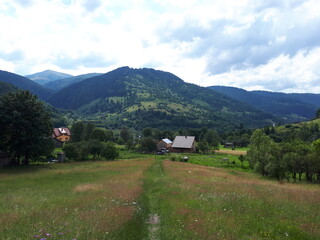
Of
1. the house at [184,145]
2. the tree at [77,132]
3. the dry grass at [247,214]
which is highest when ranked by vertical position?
the dry grass at [247,214]

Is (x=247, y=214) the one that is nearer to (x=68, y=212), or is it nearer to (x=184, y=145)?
(x=68, y=212)

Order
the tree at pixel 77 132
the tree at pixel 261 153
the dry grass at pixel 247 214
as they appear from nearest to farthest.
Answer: the dry grass at pixel 247 214 < the tree at pixel 261 153 < the tree at pixel 77 132

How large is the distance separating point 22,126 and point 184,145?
8410 cm

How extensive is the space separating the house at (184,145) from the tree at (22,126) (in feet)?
255

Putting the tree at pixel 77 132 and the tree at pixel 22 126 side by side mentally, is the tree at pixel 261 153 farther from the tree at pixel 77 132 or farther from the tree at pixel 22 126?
the tree at pixel 77 132

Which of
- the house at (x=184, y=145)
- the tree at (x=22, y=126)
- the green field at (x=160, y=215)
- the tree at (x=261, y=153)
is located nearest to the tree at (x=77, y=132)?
the house at (x=184, y=145)

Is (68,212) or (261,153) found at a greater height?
(261,153)

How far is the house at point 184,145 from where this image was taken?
117m

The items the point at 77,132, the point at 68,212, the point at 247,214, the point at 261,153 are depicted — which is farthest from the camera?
the point at 77,132

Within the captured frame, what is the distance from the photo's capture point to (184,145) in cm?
11769

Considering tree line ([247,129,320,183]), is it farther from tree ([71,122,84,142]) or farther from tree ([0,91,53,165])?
tree ([71,122,84,142])

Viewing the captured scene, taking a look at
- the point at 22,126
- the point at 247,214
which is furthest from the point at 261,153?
Result: the point at 22,126

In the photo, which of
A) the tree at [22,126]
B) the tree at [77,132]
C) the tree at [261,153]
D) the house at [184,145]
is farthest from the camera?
the house at [184,145]

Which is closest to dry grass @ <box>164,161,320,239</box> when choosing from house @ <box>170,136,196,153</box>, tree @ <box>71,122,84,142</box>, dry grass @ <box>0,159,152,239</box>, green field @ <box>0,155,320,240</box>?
green field @ <box>0,155,320,240</box>
